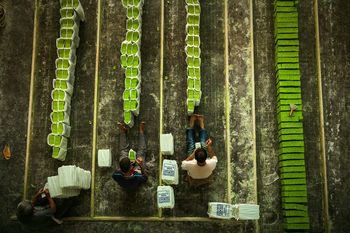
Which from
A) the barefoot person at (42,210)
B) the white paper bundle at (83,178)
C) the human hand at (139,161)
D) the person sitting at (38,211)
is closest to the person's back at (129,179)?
the human hand at (139,161)

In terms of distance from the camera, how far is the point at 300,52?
304 inches

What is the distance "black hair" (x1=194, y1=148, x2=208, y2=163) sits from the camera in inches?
257

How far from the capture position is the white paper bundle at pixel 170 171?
6.96 m

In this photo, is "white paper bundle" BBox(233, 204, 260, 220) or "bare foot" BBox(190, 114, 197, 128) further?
"bare foot" BBox(190, 114, 197, 128)

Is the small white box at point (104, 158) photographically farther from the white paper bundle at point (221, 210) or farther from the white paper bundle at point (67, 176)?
the white paper bundle at point (221, 210)

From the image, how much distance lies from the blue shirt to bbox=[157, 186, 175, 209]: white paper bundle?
0.35 m

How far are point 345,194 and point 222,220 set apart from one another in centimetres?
211

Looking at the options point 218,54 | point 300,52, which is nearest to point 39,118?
point 218,54

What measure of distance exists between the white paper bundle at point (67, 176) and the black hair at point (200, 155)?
6.48 feet

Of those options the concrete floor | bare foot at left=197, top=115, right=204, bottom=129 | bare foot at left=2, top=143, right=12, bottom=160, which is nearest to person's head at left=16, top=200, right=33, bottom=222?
the concrete floor

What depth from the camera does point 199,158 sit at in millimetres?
6539

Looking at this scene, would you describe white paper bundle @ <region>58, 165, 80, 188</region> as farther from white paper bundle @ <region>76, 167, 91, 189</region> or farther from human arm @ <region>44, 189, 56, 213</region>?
human arm @ <region>44, 189, 56, 213</region>

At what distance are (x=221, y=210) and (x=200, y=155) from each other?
1.08 metres

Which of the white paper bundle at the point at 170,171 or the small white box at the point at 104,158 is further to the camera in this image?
the small white box at the point at 104,158
